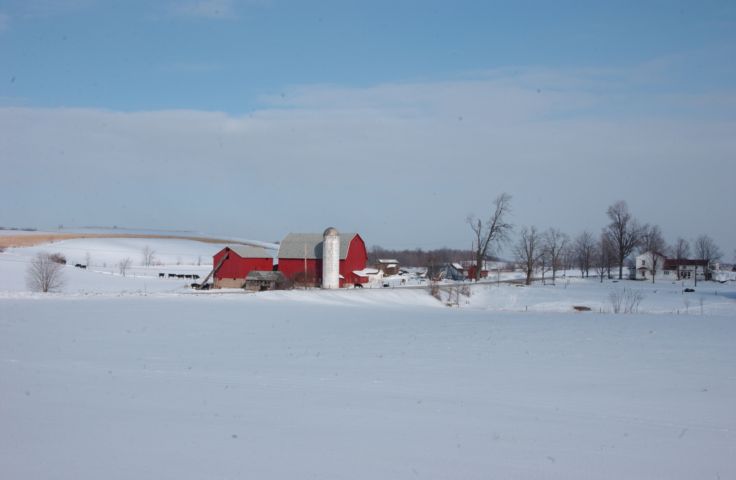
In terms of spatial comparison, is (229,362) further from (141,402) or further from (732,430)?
(732,430)

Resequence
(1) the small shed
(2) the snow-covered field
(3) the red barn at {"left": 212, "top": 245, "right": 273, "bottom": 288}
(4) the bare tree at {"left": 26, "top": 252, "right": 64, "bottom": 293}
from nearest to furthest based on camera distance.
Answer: (2) the snow-covered field
(4) the bare tree at {"left": 26, "top": 252, "right": 64, "bottom": 293}
(1) the small shed
(3) the red barn at {"left": 212, "top": 245, "right": 273, "bottom": 288}

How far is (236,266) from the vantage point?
62344 mm

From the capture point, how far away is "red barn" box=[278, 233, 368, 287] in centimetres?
6281

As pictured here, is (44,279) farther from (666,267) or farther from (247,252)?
(666,267)

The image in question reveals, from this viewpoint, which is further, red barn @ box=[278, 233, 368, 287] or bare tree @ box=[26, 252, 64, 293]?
red barn @ box=[278, 233, 368, 287]

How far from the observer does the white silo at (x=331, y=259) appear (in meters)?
59.8

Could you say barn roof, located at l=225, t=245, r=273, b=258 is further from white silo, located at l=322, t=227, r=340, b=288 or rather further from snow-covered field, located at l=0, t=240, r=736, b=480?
snow-covered field, located at l=0, t=240, r=736, b=480

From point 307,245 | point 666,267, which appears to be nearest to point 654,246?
point 666,267

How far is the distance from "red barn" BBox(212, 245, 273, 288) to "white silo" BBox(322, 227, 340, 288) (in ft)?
21.3

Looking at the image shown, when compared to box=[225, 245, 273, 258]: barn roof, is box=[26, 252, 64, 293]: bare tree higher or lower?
lower

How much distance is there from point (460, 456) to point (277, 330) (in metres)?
16.8

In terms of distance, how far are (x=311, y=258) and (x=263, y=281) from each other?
7.23 m

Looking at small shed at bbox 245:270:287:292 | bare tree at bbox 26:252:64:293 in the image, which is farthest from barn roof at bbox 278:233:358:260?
bare tree at bbox 26:252:64:293

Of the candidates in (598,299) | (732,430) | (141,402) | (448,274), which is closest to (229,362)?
(141,402)
